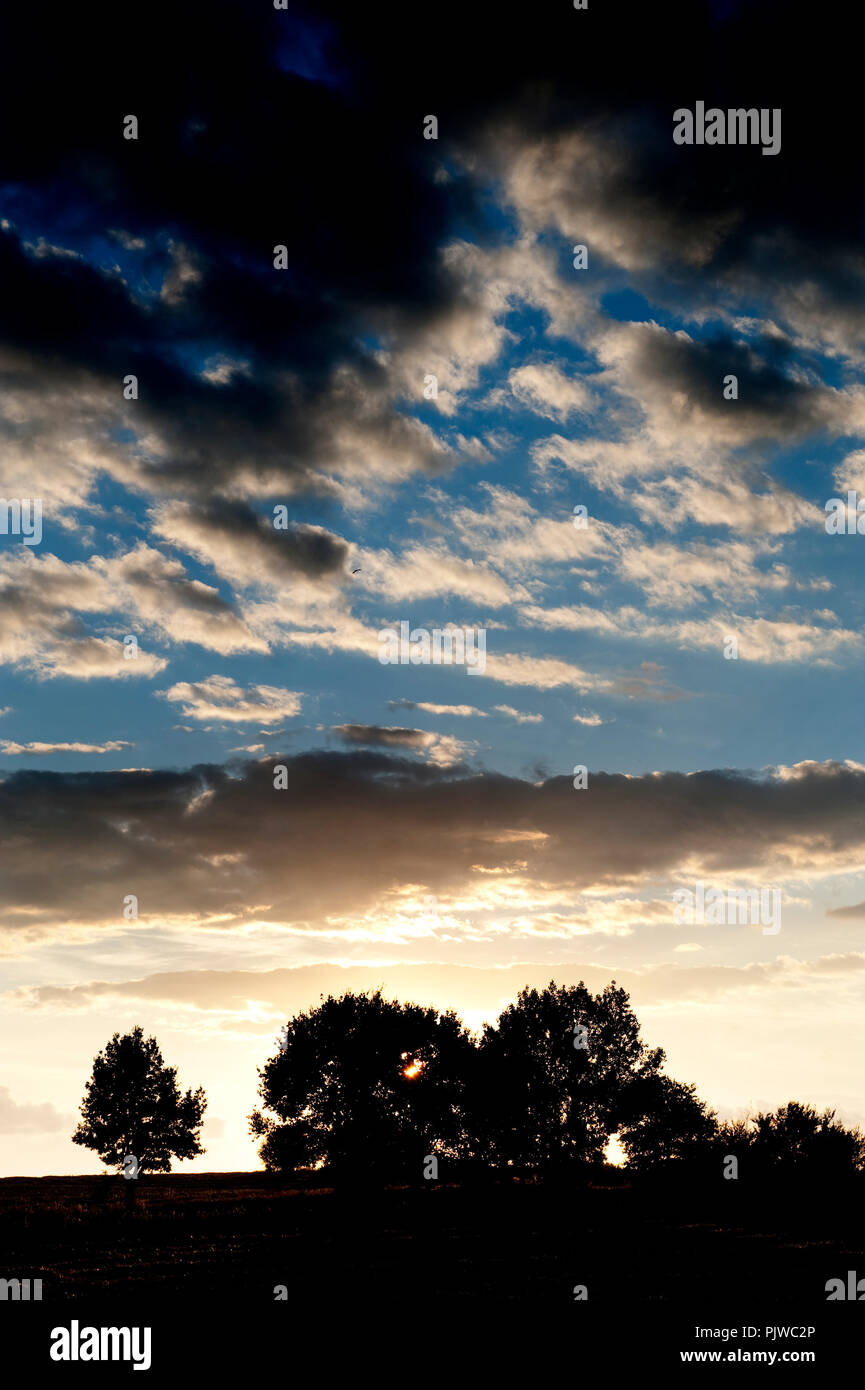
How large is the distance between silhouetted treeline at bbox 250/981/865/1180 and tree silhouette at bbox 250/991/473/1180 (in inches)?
4.5

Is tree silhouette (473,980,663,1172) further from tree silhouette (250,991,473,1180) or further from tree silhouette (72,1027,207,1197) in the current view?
tree silhouette (72,1027,207,1197)

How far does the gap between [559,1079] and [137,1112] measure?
38.1m

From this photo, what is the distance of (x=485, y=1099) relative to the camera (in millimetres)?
88500

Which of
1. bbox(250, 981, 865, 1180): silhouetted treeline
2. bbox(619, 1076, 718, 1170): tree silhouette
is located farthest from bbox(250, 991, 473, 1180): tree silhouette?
bbox(619, 1076, 718, 1170): tree silhouette

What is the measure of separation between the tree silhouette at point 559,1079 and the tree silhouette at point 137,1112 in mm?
26411

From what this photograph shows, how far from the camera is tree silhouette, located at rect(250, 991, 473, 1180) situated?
80.9 meters

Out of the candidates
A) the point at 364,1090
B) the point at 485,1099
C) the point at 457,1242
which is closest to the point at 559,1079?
the point at 485,1099

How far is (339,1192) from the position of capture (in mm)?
77625

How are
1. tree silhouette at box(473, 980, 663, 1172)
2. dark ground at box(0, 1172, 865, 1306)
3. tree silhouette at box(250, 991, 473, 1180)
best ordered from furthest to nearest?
tree silhouette at box(473, 980, 663, 1172)
tree silhouette at box(250, 991, 473, 1180)
dark ground at box(0, 1172, 865, 1306)

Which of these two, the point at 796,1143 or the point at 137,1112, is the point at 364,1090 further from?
the point at 796,1143
